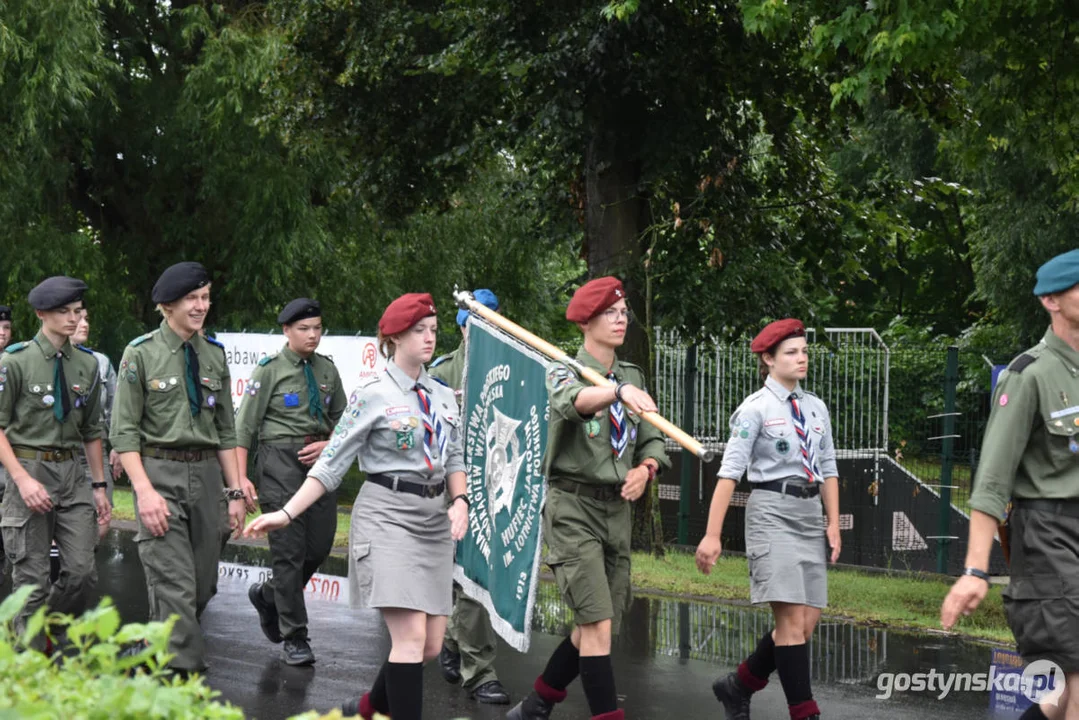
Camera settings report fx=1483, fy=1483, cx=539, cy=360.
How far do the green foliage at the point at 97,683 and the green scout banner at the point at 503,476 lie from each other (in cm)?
387

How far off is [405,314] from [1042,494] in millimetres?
2778

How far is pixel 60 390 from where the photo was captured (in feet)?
27.9

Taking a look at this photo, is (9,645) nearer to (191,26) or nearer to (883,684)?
(883,684)

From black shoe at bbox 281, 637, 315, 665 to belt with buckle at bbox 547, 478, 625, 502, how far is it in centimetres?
276

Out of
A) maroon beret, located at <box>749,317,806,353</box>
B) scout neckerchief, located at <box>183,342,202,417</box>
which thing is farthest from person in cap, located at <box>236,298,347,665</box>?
maroon beret, located at <box>749,317,806,353</box>

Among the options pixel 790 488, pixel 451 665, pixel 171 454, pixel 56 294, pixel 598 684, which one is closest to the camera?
pixel 598 684

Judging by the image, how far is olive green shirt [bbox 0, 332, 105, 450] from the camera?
8.45m

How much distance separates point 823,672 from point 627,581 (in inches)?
99.1

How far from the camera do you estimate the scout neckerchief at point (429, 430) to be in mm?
6473

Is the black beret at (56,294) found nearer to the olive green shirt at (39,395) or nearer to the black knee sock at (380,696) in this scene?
the olive green shirt at (39,395)

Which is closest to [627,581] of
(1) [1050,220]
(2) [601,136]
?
(2) [601,136]

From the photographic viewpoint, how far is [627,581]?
23.1 ft

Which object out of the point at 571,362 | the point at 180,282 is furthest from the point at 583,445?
the point at 180,282

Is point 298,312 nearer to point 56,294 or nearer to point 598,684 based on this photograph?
point 56,294
